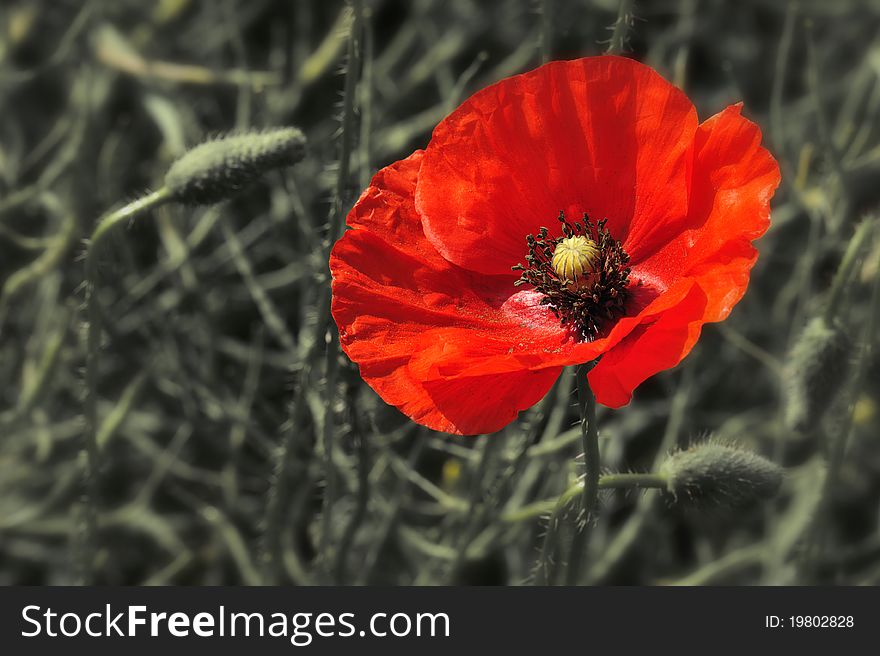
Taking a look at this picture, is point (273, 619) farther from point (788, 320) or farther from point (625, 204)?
point (788, 320)

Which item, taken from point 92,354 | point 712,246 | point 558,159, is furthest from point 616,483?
point 92,354

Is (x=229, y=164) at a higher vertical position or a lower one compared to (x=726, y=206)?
higher

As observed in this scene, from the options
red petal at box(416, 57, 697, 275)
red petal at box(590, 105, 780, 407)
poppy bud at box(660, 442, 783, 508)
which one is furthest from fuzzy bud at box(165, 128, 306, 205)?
poppy bud at box(660, 442, 783, 508)

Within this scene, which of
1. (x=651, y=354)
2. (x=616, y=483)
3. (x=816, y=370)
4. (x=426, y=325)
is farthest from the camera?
(x=816, y=370)

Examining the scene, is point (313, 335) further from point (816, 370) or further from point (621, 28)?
point (816, 370)

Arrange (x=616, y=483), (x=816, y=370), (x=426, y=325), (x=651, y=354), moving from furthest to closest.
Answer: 1. (x=816, y=370)
2. (x=426, y=325)
3. (x=616, y=483)
4. (x=651, y=354)

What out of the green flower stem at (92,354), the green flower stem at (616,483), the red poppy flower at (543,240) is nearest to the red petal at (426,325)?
the red poppy flower at (543,240)

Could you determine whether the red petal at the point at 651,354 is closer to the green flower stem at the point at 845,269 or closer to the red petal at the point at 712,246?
the red petal at the point at 712,246
